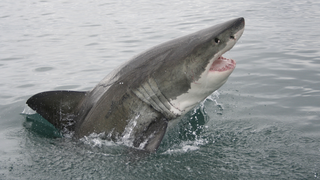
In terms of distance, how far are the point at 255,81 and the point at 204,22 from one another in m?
7.81

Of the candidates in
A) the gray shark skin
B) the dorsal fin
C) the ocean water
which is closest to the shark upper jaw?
the gray shark skin

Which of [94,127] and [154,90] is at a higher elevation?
[154,90]

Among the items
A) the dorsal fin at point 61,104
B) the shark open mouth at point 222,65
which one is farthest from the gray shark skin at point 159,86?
the dorsal fin at point 61,104

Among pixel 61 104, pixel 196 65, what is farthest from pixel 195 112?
pixel 61 104

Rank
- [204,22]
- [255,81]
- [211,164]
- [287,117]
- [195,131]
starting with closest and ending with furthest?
1. [211,164]
2. [195,131]
3. [287,117]
4. [255,81]
5. [204,22]

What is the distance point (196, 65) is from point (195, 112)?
1.63 meters

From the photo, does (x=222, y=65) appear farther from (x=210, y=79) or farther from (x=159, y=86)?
(x=159, y=86)

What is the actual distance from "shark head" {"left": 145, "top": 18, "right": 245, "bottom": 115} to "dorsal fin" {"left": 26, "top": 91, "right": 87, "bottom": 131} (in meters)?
1.14

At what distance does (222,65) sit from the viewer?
357cm

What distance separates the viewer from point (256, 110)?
5.00m

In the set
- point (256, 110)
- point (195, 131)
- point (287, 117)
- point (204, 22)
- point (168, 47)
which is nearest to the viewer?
point (168, 47)

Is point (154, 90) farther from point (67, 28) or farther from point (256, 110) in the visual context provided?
point (67, 28)

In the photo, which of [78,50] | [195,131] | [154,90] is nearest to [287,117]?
[195,131]

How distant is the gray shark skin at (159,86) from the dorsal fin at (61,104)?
0.76 ft
